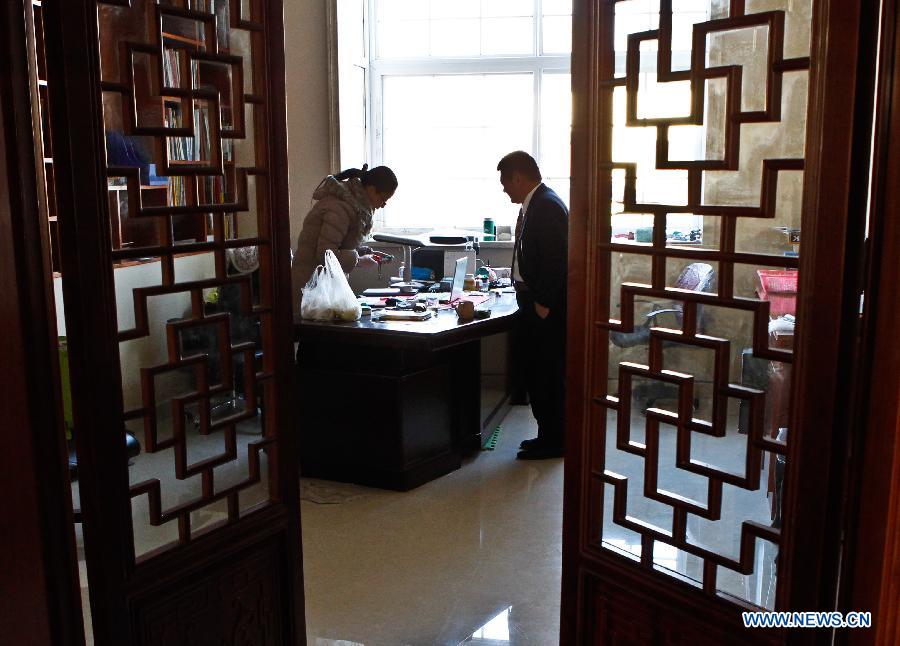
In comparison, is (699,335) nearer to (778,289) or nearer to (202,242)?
(202,242)

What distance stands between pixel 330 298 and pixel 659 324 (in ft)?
7.24

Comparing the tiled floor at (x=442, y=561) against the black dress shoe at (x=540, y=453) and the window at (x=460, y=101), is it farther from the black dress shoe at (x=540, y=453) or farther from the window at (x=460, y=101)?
the window at (x=460, y=101)

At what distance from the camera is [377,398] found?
413 cm

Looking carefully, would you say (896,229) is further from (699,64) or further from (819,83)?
(699,64)

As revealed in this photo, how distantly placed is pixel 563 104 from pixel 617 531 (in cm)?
365

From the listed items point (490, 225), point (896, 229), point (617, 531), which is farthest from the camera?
point (490, 225)

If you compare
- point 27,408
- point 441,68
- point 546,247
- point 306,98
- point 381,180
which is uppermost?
point 441,68

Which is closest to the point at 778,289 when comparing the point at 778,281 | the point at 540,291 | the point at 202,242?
the point at 778,281

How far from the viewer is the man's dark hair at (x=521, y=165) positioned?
15.2 ft

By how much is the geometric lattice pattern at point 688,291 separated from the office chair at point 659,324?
2.91 m

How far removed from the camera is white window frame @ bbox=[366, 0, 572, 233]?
249 inches

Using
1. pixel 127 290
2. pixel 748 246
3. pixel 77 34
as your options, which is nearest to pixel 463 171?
pixel 748 246

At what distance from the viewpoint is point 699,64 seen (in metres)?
1.76

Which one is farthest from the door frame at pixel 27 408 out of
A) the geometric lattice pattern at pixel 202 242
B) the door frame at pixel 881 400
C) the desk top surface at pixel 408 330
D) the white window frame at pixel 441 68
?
the white window frame at pixel 441 68
